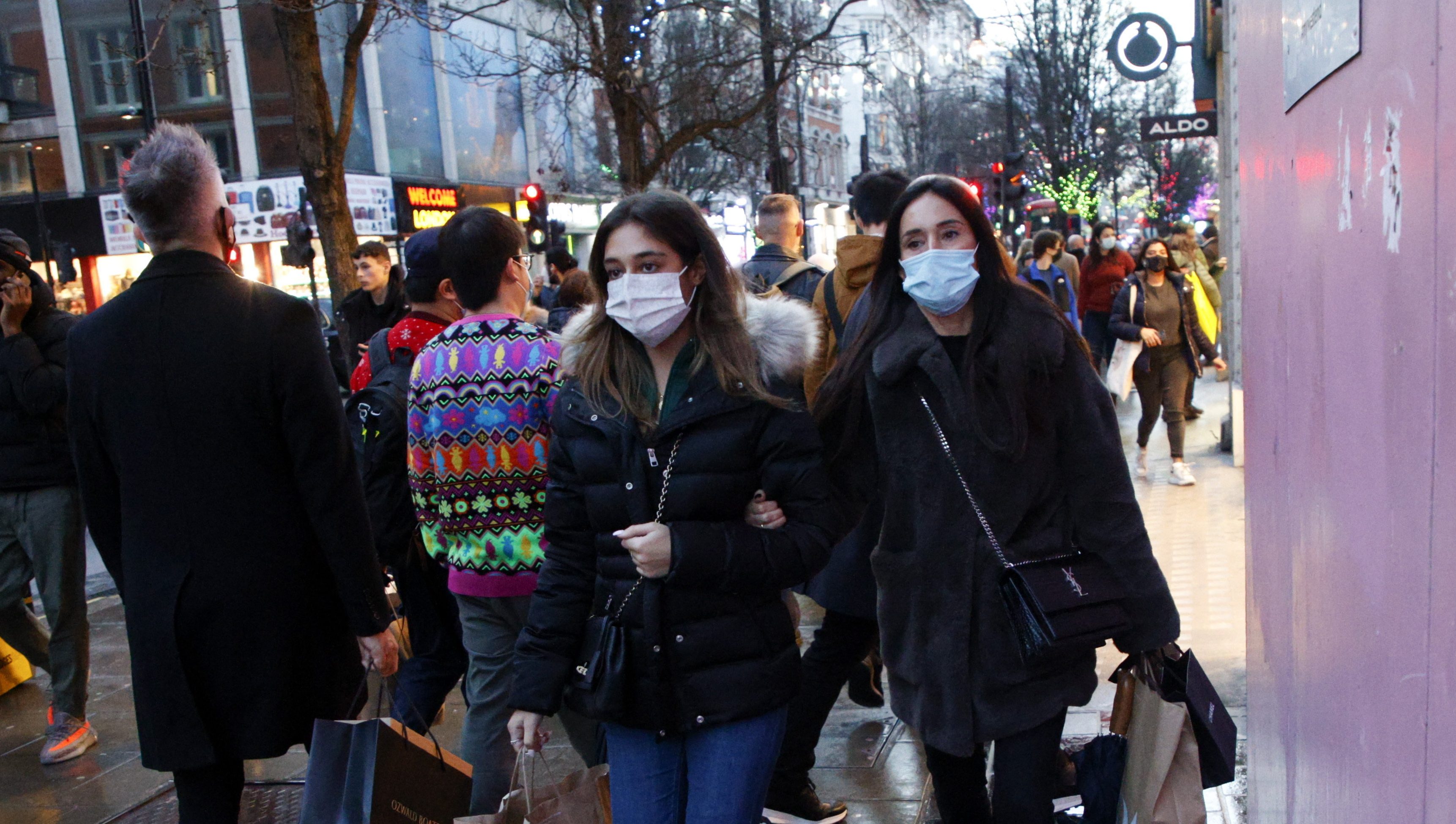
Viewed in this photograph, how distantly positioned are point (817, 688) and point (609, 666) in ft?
4.86

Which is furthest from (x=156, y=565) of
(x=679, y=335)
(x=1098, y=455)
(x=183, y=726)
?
(x=1098, y=455)

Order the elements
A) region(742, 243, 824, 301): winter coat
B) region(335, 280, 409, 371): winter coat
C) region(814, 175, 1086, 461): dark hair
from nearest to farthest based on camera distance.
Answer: region(814, 175, 1086, 461): dark hair
region(742, 243, 824, 301): winter coat
region(335, 280, 409, 371): winter coat

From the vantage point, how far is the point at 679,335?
2959mm

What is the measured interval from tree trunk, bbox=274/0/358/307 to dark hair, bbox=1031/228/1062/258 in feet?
23.4

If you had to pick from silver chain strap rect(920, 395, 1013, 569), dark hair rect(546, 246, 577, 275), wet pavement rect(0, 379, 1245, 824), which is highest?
dark hair rect(546, 246, 577, 275)

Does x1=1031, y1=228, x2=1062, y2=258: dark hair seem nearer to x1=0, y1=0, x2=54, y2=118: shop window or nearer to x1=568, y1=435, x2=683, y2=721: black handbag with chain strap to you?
x1=568, y1=435, x2=683, y2=721: black handbag with chain strap

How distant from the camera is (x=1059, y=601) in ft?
9.37

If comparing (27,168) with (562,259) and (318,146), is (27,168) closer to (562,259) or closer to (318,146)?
(318,146)

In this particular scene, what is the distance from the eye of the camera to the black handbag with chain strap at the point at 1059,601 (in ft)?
9.31

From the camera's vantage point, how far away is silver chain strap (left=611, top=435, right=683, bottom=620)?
2680 millimetres

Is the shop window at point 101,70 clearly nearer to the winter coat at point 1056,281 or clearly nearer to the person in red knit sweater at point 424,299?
the winter coat at point 1056,281

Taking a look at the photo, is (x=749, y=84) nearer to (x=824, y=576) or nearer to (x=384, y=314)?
(x=384, y=314)

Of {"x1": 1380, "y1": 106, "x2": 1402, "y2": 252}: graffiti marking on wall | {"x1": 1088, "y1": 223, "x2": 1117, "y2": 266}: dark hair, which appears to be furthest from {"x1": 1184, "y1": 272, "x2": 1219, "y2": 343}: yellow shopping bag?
{"x1": 1380, "y1": 106, "x2": 1402, "y2": 252}: graffiti marking on wall

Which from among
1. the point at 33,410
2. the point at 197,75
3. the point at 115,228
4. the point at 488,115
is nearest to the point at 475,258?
the point at 33,410
